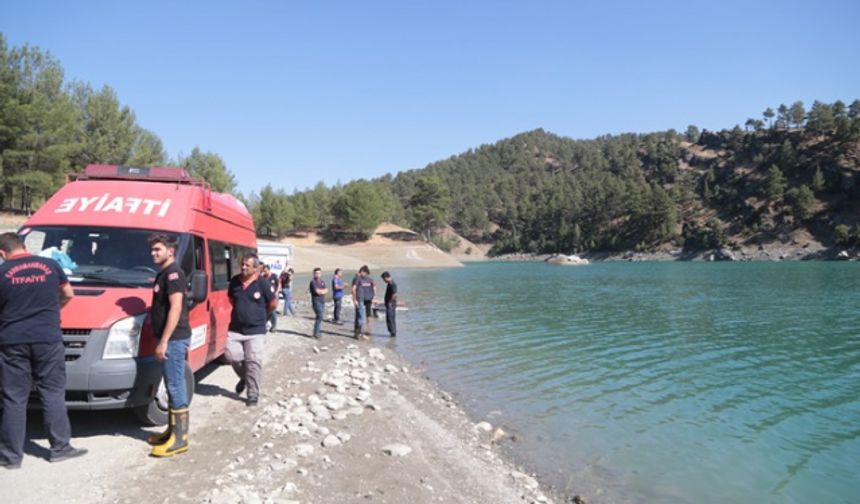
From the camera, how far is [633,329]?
20.1 metres

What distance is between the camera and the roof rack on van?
27.8ft

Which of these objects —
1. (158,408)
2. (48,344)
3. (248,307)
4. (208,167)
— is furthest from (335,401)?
(208,167)

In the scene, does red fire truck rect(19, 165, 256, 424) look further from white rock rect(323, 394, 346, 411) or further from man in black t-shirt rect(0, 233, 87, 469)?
white rock rect(323, 394, 346, 411)

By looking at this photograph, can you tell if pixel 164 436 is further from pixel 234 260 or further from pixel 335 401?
pixel 234 260

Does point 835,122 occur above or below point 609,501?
above

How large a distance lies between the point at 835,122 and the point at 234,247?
169394 mm

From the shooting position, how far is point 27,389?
5207 millimetres

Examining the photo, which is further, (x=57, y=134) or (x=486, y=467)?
(x=57, y=134)

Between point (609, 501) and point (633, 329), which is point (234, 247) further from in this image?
point (633, 329)

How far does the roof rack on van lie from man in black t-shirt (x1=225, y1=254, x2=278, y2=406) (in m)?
2.10

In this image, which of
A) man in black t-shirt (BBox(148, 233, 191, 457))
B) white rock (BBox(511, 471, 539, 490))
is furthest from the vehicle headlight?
white rock (BBox(511, 471, 539, 490))

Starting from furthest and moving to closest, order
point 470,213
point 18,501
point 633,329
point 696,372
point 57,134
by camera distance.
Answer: point 470,213 → point 57,134 → point 633,329 → point 696,372 → point 18,501

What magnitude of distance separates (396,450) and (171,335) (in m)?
3.17

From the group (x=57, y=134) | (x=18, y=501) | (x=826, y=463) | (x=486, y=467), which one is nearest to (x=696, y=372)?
(x=826, y=463)
